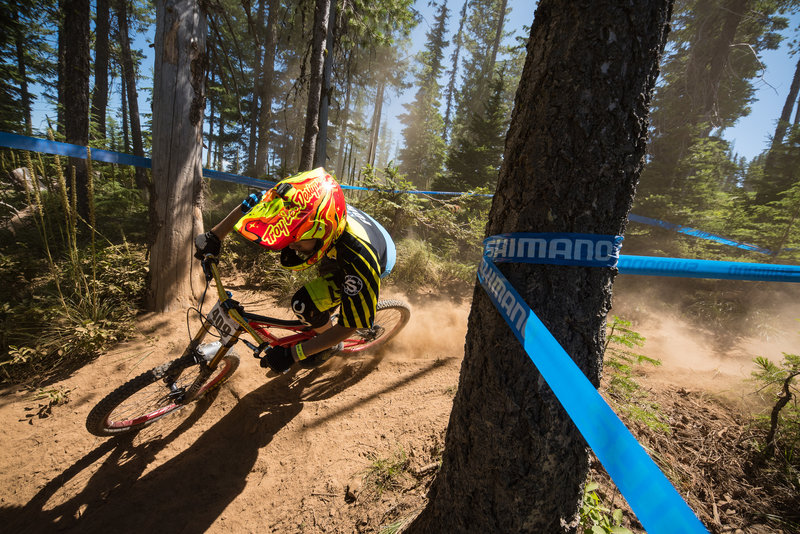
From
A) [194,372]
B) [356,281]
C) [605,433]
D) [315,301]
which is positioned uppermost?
[605,433]

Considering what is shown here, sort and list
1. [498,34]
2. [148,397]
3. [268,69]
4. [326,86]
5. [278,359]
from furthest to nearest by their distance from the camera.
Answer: [498,34], [268,69], [326,86], [148,397], [278,359]

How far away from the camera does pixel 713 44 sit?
10.6 meters

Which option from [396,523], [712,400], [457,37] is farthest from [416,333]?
[457,37]

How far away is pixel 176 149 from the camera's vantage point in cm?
413

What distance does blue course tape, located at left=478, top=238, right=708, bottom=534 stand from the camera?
0.68 m

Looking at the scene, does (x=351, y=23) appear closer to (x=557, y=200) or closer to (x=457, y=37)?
(x=557, y=200)

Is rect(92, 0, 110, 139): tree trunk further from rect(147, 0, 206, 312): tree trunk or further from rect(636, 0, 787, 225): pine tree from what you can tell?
rect(636, 0, 787, 225): pine tree

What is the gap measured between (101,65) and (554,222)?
18.3 metres

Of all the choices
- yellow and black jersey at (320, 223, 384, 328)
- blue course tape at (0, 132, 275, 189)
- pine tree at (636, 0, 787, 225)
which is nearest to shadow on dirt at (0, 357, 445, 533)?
yellow and black jersey at (320, 223, 384, 328)

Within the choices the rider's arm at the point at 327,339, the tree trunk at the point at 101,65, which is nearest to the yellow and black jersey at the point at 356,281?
the rider's arm at the point at 327,339

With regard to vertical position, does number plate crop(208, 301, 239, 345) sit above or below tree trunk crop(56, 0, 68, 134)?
below

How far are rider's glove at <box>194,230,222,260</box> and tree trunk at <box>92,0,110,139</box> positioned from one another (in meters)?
12.1

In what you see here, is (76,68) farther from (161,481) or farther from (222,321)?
(161,481)

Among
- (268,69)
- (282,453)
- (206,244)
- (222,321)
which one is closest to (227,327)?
(222,321)
